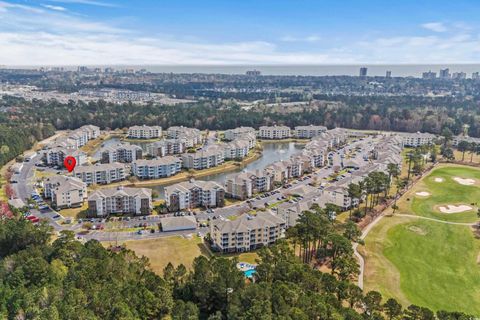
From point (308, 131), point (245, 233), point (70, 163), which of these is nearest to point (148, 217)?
point (245, 233)

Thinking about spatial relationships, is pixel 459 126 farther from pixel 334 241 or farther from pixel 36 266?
pixel 36 266

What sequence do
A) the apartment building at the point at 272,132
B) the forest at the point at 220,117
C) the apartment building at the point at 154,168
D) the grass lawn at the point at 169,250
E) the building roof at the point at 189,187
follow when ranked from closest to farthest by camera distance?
the grass lawn at the point at 169,250, the building roof at the point at 189,187, the apartment building at the point at 154,168, the apartment building at the point at 272,132, the forest at the point at 220,117

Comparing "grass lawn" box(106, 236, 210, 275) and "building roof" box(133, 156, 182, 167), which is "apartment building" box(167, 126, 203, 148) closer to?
"building roof" box(133, 156, 182, 167)

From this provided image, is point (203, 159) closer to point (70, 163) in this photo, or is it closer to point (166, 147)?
point (166, 147)

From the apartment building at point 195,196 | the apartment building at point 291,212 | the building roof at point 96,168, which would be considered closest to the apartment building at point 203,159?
the building roof at point 96,168

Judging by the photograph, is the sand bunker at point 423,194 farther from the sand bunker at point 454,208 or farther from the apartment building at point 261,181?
the apartment building at point 261,181
